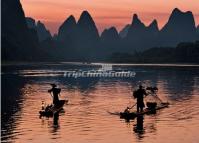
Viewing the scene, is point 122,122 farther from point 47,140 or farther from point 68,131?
point 47,140

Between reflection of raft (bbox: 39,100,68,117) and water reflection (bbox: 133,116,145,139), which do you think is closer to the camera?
water reflection (bbox: 133,116,145,139)

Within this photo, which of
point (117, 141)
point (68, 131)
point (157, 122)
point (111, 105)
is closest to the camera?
point (117, 141)

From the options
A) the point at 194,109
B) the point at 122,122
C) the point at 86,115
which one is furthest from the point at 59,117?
the point at 194,109

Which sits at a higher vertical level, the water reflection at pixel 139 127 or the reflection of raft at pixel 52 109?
the reflection of raft at pixel 52 109

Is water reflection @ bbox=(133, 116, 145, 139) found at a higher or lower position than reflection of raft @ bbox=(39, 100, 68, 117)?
lower

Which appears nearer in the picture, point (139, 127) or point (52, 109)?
point (139, 127)

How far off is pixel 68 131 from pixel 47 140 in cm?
413

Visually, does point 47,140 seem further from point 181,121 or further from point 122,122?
point 181,121

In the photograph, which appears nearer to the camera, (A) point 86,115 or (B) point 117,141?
(B) point 117,141

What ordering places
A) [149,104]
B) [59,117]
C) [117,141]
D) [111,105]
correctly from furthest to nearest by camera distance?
[111,105] → [149,104] → [59,117] → [117,141]

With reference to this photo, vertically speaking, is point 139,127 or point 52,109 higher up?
point 52,109

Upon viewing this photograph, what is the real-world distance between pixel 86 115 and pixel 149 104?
25.8ft

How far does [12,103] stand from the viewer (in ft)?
194

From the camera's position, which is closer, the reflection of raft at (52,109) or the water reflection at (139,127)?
the water reflection at (139,127)
